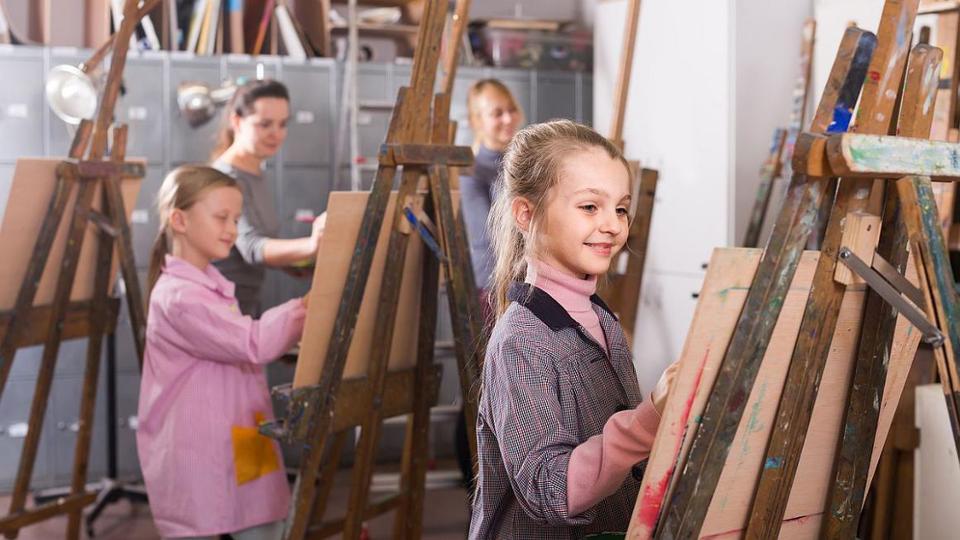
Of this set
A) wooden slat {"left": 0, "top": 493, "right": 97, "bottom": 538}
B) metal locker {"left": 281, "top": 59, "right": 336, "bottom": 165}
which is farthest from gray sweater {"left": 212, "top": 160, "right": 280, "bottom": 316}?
metal locker {"left": 281, "top": 59, "right": 336, "bottom": 165}

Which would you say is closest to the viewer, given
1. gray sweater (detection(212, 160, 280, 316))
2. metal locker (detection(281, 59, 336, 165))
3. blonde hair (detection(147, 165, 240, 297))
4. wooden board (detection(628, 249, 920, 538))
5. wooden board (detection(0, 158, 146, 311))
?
wooden board (detection(628, 249, 920, 538))

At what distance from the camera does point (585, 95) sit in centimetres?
485

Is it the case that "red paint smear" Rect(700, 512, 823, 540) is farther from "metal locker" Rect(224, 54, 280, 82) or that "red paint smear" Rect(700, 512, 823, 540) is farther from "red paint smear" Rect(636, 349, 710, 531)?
"metal locker" Rect(224, 54, 280, 82)

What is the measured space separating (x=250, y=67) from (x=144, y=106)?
16.6 inches

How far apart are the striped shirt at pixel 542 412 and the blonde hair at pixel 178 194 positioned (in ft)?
4.39

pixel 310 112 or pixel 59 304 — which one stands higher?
pixel 310 112

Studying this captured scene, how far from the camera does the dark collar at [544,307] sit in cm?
144

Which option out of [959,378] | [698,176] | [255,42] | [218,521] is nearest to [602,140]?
[959,378]

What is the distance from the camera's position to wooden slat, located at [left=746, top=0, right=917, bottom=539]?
1.32 m

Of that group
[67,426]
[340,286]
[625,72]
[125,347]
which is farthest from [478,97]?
[67,426]

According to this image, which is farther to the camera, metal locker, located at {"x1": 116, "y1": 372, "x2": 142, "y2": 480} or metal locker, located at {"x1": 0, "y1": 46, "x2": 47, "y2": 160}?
metal locker, located at {"x1": 116, "y1": 372, "x2": 142, "y2": 480}

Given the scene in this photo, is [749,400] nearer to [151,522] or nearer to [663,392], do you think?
[663,392]

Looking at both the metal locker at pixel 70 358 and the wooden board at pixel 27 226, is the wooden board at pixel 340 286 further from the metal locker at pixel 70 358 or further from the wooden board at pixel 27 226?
the metal locker at pixel 70 358

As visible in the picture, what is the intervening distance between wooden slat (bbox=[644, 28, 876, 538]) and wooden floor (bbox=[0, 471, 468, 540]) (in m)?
2.36
